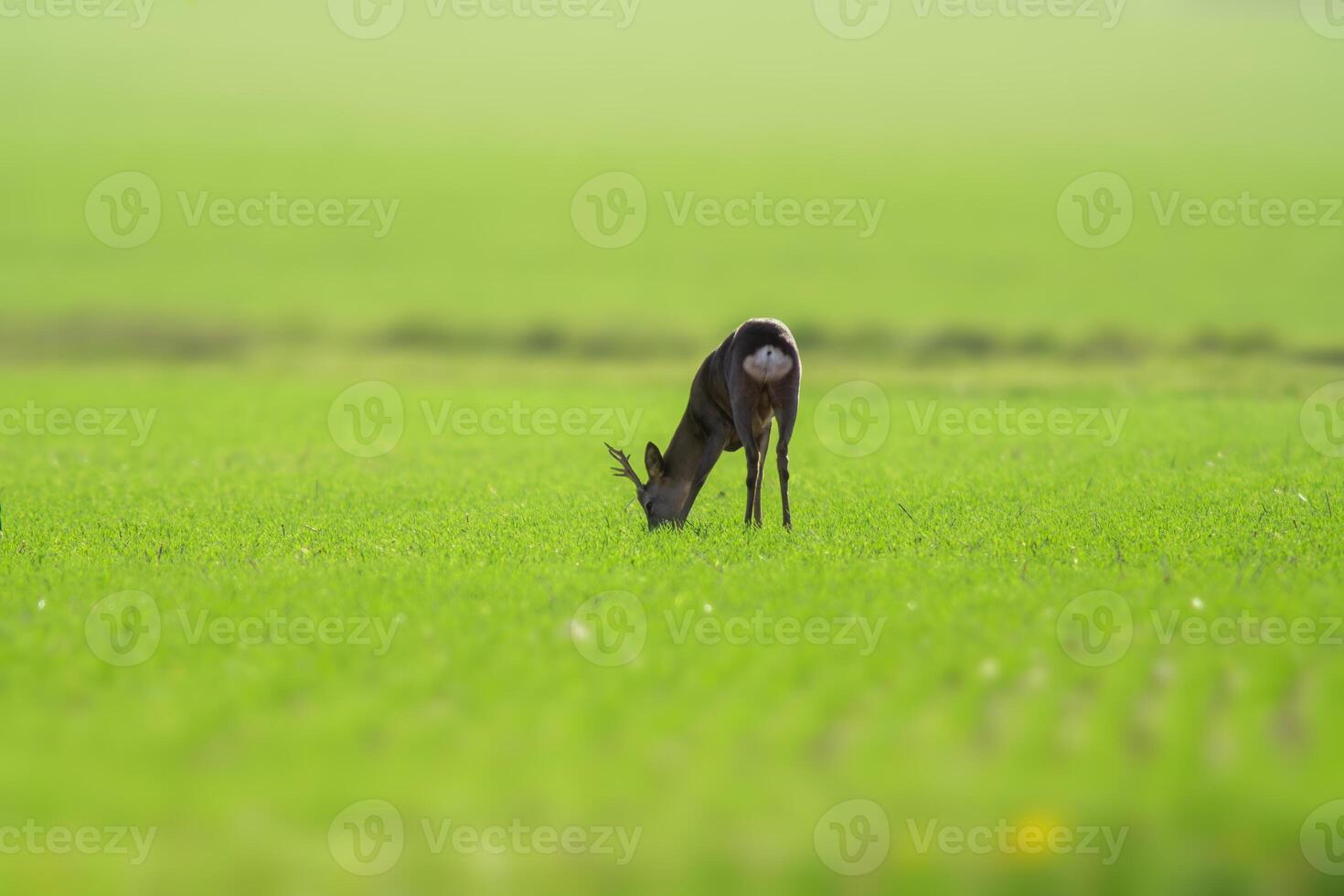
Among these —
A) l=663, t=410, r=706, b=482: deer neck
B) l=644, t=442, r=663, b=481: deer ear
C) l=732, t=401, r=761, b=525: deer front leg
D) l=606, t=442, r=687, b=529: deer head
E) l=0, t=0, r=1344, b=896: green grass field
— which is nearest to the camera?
l=0, t=0, r=1344, b=896: green grass field

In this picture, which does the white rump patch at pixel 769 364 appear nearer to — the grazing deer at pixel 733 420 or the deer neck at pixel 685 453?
the grazing deer at pixel 733 420

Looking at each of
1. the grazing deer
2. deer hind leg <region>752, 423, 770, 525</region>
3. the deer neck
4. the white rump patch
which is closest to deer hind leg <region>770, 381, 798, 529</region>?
the grazing deer

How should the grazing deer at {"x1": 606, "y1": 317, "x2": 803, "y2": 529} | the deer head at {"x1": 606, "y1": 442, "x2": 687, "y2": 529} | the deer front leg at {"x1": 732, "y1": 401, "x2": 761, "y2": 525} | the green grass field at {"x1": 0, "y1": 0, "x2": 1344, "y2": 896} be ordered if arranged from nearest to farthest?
1. the green grass field at {"x1": 0, "y1": 0, "x2": 1344, "y2": 896}
2. the grazing deer at {"x1": 606, "y1": 317, "x2": 803, "y2": 529}
3. the deer front leg at {"x1": 732, "y1": 401, "x2": 761, "y2": 525}
4. the deer head at {"x1": 606, "y1": 442, "x2": 687, "y2": 529}

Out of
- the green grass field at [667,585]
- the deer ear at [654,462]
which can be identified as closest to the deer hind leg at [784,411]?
the green grass field at [667,585]

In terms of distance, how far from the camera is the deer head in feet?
45.7

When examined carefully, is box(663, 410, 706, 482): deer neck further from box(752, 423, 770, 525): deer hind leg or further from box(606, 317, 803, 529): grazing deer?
box(752, 423, 770, 525): deer hind leg

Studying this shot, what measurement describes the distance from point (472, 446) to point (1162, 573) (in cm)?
1541

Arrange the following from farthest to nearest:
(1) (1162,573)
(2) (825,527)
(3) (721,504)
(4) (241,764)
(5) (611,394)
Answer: (5) (611,394) < (3) (721,504) < (2) (825,527) < (1) (1162,573) < (4) (241,764)

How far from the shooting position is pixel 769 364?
13.3 metres

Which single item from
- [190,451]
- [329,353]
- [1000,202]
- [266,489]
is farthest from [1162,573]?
[1000,202]

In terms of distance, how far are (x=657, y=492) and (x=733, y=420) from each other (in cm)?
124

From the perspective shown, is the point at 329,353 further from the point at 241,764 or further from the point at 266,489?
the point at 241,764

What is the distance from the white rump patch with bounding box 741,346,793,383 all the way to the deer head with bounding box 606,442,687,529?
149 cm

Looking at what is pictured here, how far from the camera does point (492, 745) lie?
21.0 ft
